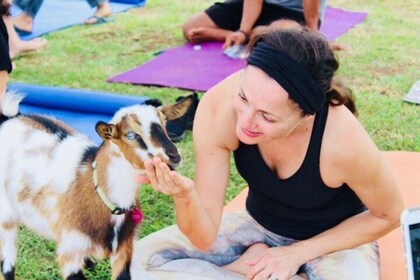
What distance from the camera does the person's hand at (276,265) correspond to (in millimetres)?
2201

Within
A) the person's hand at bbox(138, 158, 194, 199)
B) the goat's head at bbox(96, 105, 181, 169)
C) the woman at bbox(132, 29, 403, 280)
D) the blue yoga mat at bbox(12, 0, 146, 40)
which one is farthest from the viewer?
the blue yoga mat at bbox(12, 0, 146, 40)

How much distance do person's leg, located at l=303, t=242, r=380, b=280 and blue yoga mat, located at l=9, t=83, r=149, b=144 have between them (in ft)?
6.72

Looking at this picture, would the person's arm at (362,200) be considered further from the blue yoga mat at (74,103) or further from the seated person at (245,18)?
the seated person at (245,18)

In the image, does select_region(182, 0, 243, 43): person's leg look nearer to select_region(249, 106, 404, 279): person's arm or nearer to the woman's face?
select_region(249, 106, 404, 279): person's arm

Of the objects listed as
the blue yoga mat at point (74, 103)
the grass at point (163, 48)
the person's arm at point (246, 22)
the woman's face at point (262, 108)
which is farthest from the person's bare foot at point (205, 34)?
the woman's face at point (262, 108)

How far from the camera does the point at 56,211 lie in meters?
2.32

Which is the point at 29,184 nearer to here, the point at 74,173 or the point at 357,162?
the point at 74,173

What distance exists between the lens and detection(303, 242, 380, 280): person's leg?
2.20m

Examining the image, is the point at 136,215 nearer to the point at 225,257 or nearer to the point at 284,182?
the point at 225,257

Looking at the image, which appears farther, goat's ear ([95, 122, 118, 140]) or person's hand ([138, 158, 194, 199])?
goat's ear ([95, 122, 118, 140])

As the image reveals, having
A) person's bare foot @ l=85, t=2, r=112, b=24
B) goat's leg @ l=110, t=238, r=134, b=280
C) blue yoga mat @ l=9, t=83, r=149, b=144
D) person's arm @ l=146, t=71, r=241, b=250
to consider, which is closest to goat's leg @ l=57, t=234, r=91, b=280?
goat's leg @ l=110, t=238, r=134, b=280

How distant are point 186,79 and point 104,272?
256cm

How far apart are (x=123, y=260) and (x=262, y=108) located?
0.77 m

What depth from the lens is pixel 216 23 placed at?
20.5 ft
